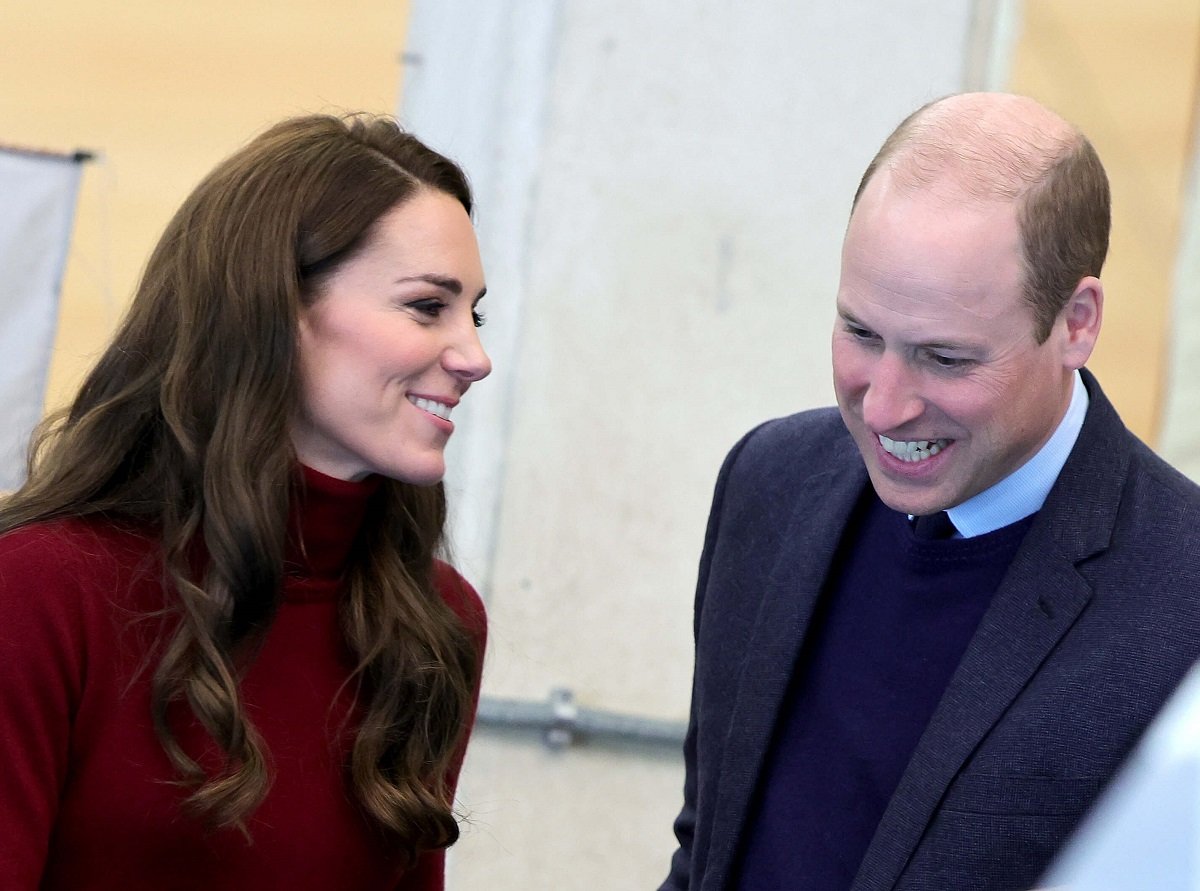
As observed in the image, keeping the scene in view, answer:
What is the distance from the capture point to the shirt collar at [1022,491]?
1704 mm

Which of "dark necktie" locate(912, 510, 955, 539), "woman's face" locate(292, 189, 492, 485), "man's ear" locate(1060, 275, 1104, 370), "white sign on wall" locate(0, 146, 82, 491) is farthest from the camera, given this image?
Result: "white sign on wall" locate(0, 146, 82, 491)

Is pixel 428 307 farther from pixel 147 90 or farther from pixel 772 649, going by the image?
pixel 147 90

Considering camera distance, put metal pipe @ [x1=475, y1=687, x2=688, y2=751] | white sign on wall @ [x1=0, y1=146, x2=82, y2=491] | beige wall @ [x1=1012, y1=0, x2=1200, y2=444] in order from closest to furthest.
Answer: white sign on wall @ [x1=0, y1=146, x2=82, y2=491] < metal pipe @ [x1=475, y1=687, x2=688, y2=751] < beige wall @ [x1=1012, y1=0, x2=1200, y2=444]

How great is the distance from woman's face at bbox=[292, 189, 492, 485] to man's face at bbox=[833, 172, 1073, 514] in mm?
544

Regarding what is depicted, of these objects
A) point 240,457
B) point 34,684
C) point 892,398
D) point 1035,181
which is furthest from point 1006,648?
point 34,684

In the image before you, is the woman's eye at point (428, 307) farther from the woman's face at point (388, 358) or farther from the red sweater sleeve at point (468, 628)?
the red sweater sleeve at point (468, 628)

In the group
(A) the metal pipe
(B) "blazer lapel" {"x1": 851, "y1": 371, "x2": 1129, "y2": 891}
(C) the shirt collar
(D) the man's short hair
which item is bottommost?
(A) the metal pipe

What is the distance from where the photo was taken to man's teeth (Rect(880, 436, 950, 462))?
165cm

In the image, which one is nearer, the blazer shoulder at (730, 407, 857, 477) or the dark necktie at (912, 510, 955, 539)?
the dark necktie at (912, 510, 955, 539)

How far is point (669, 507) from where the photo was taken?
3391 mm

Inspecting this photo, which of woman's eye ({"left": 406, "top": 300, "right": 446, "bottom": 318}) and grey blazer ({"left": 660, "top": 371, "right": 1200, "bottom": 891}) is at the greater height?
woman's eye ({"left": 406, "top": 300, "right": 446, "bottom": 318})

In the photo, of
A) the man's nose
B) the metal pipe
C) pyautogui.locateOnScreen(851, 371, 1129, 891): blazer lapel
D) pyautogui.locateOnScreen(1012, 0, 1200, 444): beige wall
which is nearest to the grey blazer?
pyautogui.locateOnScreen(851, 371, 1129, 891): blazer lapel

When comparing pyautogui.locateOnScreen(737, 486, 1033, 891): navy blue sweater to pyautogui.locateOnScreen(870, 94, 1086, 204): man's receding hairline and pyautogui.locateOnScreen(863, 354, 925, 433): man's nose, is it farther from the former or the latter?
pyautogui.locateOnScreen(870, 94, 1086, 204): man's receding hairline

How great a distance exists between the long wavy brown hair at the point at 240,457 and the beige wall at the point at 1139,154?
2227 mm
